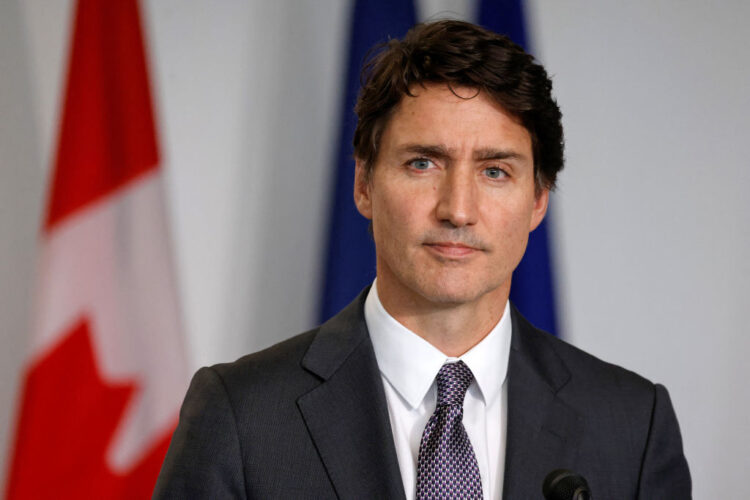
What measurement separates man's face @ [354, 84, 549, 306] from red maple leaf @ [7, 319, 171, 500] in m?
1.43

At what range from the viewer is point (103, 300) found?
3.03 metres

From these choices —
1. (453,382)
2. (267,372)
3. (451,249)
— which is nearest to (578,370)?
(453,382)

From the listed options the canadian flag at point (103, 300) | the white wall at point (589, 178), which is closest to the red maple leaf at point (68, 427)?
the canadian flag at point (103, 300)

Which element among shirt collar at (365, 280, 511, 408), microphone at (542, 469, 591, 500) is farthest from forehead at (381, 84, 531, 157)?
microphone at (542, 469, 591, 500)

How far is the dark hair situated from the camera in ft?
Answer: 6.28

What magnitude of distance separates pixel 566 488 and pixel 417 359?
57cm

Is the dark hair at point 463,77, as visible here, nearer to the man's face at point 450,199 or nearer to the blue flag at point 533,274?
the man's face at point 450,199

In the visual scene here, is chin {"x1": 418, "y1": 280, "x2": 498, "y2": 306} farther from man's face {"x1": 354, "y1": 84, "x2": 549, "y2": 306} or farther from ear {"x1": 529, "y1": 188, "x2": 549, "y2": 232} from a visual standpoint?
ear {"x1": 529, "y1": 188, "x2": 549, "y2": 232}

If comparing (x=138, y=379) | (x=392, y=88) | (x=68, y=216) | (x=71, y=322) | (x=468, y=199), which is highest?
(x=392, y=88)

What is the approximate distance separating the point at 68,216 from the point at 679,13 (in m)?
2.39

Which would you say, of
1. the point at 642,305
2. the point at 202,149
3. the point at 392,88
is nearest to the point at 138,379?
the point at 202,149

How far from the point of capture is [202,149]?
3.45 m

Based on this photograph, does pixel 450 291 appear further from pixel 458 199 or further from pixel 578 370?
pixel 578 370

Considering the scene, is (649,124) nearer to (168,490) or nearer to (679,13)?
(679,13)
